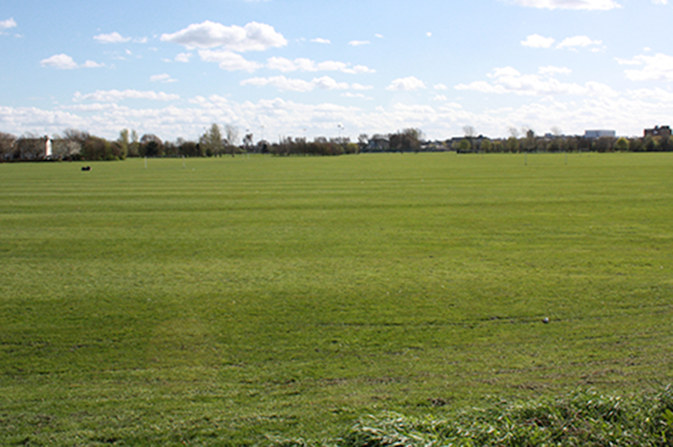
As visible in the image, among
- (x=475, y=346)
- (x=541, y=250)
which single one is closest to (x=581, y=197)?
(x=541, y=250)

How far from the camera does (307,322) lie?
835 centimetres

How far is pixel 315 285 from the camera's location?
1055 centimetres

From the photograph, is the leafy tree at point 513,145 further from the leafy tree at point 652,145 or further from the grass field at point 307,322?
the grass field at point 307,322

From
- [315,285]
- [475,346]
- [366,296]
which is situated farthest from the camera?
[315,285]

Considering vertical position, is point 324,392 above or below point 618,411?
below

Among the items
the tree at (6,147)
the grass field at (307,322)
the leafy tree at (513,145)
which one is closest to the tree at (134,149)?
the tree at (6,147)

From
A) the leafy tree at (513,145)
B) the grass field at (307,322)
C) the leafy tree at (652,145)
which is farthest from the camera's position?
the leafy tree at (513,145)

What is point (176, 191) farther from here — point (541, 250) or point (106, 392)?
point (106, 392)

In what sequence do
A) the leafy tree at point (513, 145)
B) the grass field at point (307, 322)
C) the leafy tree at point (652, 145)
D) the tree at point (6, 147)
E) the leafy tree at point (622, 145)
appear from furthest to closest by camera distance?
the leafy tree at point (513, 145), the leafy tree at point (622, 145), the leafy tree at point (652, 145), the tree at point (6, 147), the grass field at point (307, 322)

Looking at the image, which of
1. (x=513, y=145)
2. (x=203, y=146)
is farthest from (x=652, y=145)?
(x=203, y=146)

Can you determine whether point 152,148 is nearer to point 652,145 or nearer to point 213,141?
point 213,141

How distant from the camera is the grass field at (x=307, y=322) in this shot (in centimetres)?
559

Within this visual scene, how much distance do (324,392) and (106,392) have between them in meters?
2.36

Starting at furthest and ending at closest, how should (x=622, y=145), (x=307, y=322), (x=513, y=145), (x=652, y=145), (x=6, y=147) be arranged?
(x=513, y=145) → (x=622, y=145) → (x=652, y=145) → (x=6, y=147) → (x=307, y=322)
